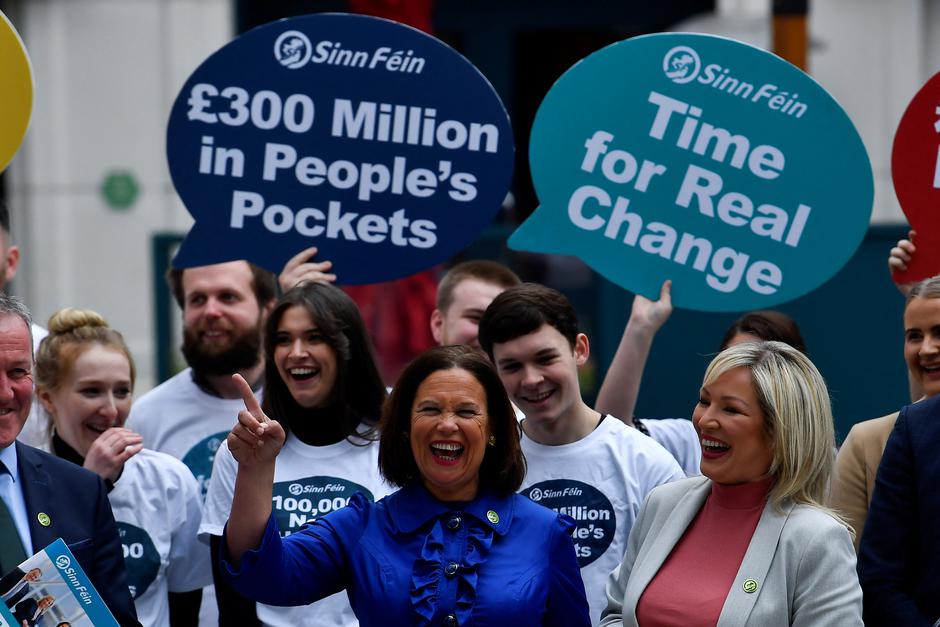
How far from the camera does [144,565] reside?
4.17 metres

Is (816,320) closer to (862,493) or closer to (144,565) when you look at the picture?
(862,493)

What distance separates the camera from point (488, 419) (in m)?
3.38

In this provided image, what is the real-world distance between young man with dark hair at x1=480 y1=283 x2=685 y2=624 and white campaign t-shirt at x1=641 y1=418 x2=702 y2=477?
0.55 meters

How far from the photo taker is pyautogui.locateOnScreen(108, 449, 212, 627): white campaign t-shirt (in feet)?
13.7

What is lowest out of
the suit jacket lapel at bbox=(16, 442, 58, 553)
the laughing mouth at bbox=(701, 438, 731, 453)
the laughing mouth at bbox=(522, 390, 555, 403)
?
the suit jacket lapel at bbox=(16, 442, 58, 553)

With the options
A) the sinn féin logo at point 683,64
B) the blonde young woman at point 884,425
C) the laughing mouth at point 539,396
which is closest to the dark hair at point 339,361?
the laughing mouth at point 539,396

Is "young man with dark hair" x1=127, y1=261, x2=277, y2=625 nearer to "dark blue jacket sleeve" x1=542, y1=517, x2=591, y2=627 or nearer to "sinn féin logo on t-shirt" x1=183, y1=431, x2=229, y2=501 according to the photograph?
"sinn féin logo on t-shirt" x1=183, y1=431, x2=229, y2=501

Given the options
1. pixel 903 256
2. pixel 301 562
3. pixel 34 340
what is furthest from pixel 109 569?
pixel 903 256

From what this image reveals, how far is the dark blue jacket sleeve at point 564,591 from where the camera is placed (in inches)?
128

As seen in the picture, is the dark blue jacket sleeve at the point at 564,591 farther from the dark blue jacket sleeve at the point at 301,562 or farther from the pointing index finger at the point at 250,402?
the pointing index finger at the point at 250,402

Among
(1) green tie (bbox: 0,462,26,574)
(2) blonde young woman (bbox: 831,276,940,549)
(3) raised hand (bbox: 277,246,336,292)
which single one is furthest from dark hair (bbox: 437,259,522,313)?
(1) green tie (bbox: 0,462,26,574)

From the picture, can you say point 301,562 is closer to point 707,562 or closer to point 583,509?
point 707,562

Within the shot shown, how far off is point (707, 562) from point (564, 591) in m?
0.34

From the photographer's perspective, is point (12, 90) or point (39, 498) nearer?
point (39, 498)
